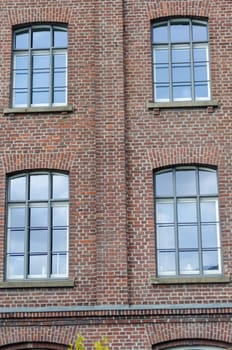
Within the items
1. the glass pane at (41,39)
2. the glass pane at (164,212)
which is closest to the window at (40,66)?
the glass pane at (41,39)

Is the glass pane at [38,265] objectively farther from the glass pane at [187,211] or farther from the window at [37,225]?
the glass pane at [187,211]

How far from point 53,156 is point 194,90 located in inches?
153

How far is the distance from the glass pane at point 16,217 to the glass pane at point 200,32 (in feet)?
20.3

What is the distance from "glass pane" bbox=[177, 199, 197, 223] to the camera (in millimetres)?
16984

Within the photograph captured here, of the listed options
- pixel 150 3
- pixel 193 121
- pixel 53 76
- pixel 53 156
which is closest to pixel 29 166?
pixel 53 156

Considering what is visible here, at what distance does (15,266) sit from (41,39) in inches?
233

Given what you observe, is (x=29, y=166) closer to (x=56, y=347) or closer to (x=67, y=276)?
(x=67, y=276)

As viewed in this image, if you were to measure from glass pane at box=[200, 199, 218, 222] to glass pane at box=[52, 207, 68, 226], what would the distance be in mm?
3244

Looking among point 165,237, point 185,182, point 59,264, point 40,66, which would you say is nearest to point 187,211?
point 185,182

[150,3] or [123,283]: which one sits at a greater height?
[150,3]

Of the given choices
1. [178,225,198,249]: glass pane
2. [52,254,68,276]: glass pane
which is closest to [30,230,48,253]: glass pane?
[52,254,68,276]: glass pane

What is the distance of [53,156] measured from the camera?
17312 mm

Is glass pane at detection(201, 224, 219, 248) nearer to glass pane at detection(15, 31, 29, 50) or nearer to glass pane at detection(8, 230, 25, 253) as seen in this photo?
glass pane at detection(8, 230, 25, 253)

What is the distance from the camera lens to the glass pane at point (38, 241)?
55.8ft
